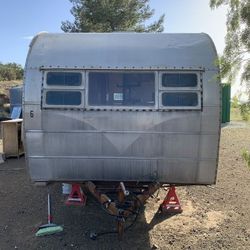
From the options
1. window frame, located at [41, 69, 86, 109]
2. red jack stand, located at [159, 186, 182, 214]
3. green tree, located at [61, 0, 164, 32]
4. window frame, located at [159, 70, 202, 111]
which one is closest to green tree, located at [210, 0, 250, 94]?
window frame, located at [159, 70, 202, 111]

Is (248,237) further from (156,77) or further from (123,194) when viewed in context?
(156,77)

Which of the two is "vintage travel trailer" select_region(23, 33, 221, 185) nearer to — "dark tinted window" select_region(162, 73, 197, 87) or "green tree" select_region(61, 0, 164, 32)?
"dark tinted window" select_region(162, 73, 197, 87)

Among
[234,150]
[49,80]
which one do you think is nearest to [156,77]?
[49,80]

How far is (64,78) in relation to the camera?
5754 millimetres

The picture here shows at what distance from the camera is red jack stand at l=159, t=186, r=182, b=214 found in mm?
6801

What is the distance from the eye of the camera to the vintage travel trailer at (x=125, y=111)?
5652mm

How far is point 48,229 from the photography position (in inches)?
236

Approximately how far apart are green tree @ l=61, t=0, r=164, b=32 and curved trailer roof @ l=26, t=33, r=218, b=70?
708 inches

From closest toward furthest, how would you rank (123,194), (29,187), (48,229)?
(123,194) → (48,229) → (29,187)

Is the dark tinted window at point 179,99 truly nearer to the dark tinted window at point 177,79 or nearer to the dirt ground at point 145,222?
the dark tinted window at point 177,79

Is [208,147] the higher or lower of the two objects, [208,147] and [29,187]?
the higher

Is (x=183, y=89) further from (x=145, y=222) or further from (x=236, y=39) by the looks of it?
(x=145, y=222)

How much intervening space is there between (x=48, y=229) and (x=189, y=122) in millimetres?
2740

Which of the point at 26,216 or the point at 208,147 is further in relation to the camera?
the point at 26,216
